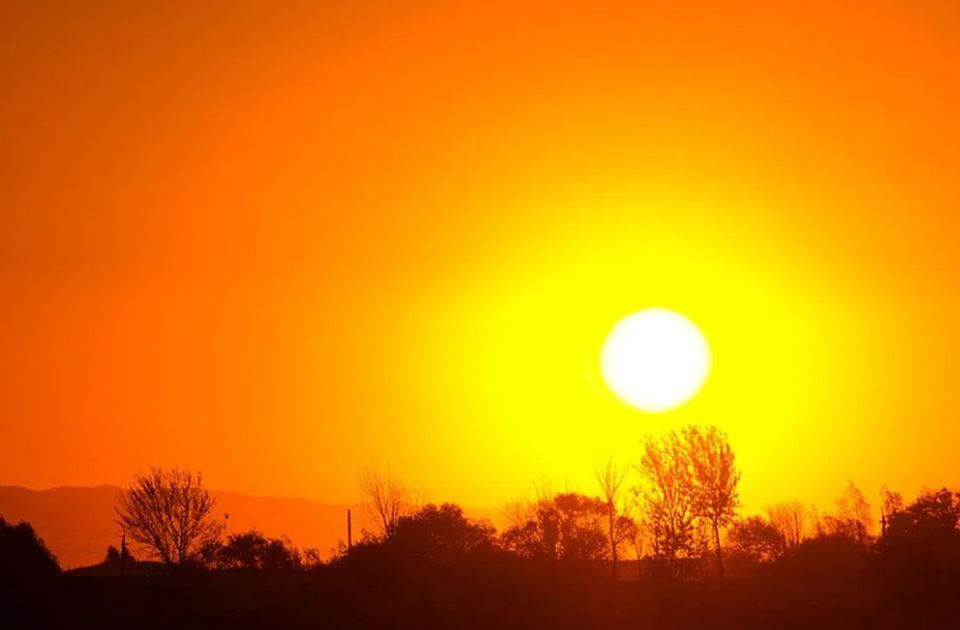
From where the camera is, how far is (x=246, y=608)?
2270 inches

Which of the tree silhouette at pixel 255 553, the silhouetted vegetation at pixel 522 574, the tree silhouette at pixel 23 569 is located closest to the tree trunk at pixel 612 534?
the silhouetted vegetation at pixel 522 574

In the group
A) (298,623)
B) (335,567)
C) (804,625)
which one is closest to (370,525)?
(335,567)

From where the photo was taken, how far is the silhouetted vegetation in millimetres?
52406

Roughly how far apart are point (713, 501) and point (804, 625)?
1574cm

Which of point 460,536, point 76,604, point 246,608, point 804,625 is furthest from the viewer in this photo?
point 460,536

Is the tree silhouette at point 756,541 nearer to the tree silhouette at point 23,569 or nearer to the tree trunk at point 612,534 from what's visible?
the tree trunk at point 612,534

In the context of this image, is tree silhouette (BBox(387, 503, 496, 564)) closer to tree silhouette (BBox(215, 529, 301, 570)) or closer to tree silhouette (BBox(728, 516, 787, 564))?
tree silhouette (BBox(215, 529, 301, 570))

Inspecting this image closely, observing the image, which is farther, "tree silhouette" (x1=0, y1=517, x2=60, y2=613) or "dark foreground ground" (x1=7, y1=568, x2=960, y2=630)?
"dark foreground ground" (x1=7, y1=568, x2=960, y2=630)

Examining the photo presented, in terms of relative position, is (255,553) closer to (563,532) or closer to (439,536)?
(439,536)

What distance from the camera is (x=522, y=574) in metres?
62.7

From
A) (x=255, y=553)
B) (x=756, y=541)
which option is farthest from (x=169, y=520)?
(x=756, y=541)

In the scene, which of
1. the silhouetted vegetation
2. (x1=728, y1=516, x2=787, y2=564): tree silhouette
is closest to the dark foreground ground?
the silhouetted vegetation

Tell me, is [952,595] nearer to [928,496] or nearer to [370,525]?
[928,496]

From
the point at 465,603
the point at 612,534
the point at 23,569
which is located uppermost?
the point at 612,534
